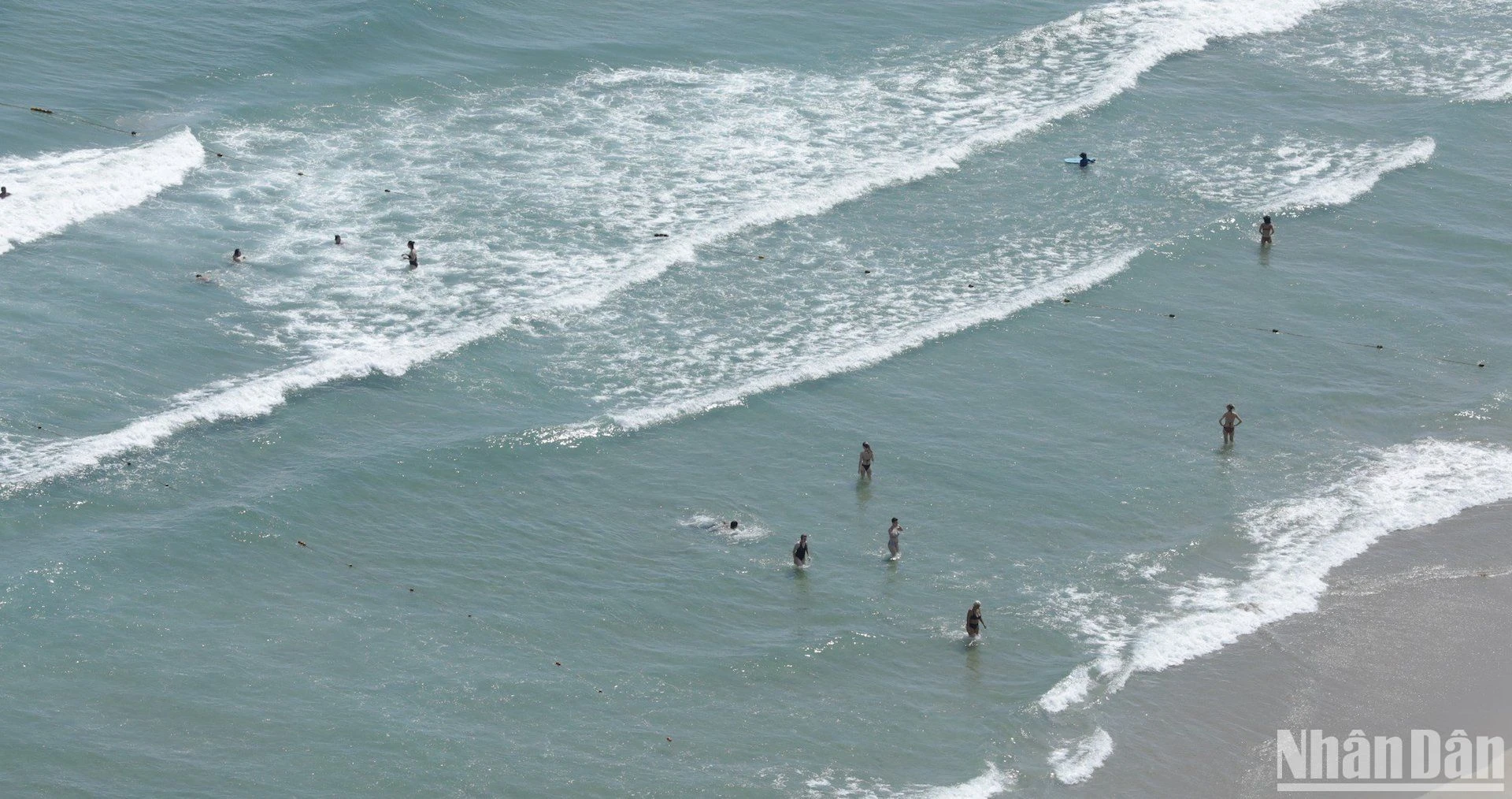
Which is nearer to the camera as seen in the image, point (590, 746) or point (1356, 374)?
point (590, 746)

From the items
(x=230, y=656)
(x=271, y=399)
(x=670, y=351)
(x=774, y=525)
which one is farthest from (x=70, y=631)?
(x=670, y=351)

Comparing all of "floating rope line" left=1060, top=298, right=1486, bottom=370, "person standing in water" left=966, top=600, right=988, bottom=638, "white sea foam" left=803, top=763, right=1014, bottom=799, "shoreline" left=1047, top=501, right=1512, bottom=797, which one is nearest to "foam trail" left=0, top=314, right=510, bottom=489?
"person standing in water" left=966, top=600, right=988, bottom=638

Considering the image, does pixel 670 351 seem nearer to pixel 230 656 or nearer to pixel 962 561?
pixel 962 561

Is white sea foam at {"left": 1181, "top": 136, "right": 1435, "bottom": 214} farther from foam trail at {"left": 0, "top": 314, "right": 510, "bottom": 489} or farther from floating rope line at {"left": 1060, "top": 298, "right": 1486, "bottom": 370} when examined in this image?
foam trail at {"left": 0, "top": 314, "right": 510, "bottom": 489}

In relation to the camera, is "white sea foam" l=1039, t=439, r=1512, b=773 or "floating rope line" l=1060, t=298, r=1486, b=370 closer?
"white sea foam" l=1039, t=439, r=1512, b=773

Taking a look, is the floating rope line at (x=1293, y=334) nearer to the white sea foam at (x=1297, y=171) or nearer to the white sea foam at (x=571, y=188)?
the white sea foam at (x=571, y=188)

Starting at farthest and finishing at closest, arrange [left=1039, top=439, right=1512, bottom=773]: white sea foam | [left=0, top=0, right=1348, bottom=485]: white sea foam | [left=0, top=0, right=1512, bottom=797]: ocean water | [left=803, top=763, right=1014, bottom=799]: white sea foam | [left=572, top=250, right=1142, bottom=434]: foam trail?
1. [left=0, top=0, right=1348, bottom=485]: white sea foam
2. [left=572, top=250, right=1142, bottom=434]: foam trail
3. [left=1039, top=439, right=1512, bottom=773]: white sea foam
4. [left=0, top=0, right=1512, bottom=797]: ocean water
5. [left=803, top=763, right=1014, bottom=799]: white sea foam

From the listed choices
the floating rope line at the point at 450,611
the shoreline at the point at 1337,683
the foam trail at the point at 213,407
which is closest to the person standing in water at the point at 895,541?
the shoreline at the point at 1337,683
